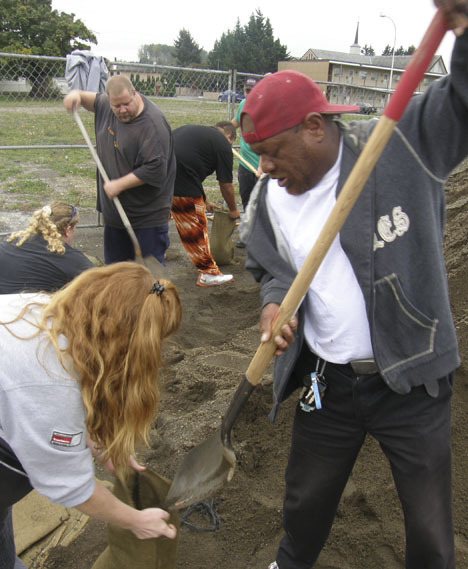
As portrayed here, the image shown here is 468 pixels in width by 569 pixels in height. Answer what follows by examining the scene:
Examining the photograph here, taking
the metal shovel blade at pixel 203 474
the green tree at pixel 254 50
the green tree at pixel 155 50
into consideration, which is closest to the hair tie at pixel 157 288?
the metal shovel blade at pixel 203 474

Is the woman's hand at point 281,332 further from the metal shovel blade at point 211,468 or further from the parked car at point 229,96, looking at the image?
the parked car at point 229,96

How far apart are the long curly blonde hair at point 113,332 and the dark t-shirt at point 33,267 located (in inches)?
61.0

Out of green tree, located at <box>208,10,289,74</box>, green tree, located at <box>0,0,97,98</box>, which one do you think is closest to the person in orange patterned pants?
green tree, located at <box>0,0,97,98</box>

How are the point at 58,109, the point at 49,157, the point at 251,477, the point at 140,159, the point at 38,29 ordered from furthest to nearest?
the point at 38,29, the point at 49,157, the point at 58,109, the point at 140,159, the point at 251,477

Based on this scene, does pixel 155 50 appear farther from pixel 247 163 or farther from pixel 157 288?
pixel 157 288

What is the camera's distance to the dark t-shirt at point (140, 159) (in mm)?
3852

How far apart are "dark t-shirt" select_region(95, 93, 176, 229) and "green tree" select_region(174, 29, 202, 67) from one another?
80.5 meters

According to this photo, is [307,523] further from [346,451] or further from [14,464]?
[14,464]

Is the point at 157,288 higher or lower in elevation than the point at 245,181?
higher

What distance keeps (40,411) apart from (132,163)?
2.92m

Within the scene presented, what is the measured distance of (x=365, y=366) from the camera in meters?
1.65

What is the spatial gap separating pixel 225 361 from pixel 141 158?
154 cm

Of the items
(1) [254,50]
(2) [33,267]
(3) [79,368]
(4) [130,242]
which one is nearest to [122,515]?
(3) [79,368]

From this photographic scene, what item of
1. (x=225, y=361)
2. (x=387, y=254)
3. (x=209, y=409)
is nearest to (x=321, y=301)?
(x=387, y=254)
